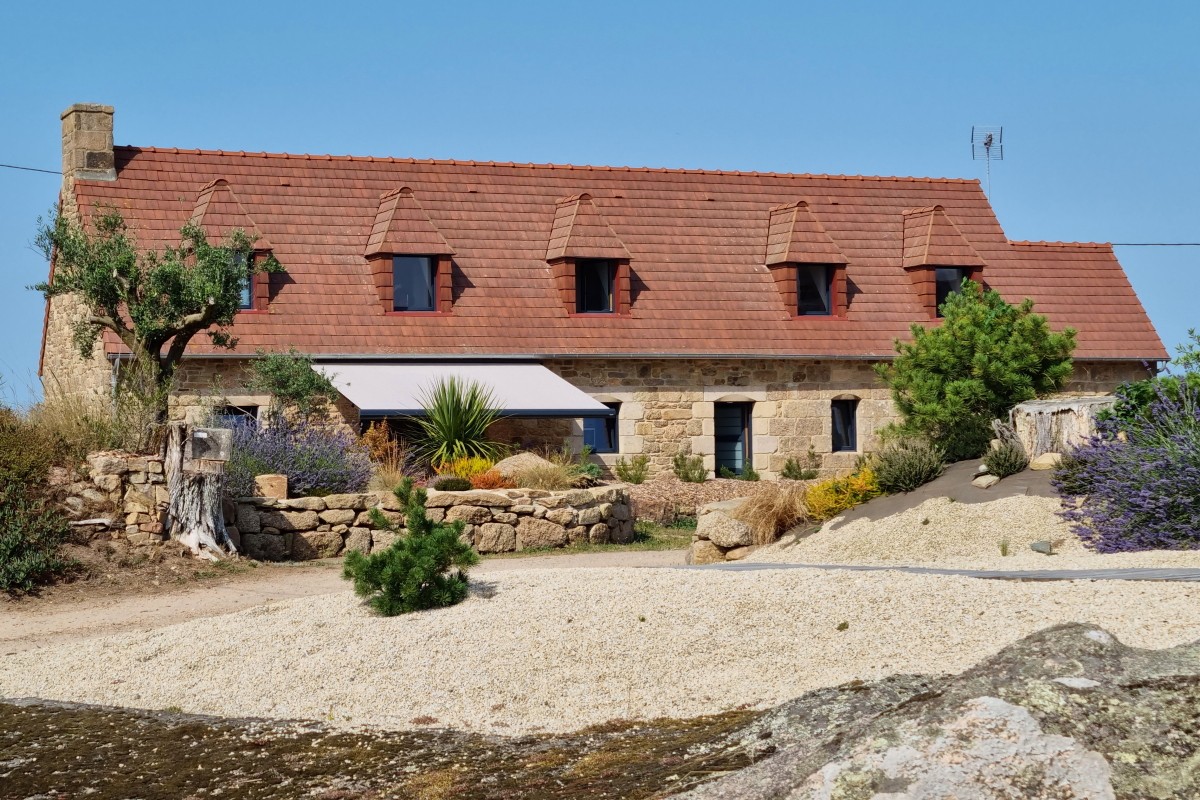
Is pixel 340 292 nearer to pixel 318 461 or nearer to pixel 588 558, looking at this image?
pixel 318 461

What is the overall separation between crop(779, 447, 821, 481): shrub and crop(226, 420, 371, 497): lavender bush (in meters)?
9.04

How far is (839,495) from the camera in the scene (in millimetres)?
16734

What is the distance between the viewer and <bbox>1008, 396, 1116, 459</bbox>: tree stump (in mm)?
16109

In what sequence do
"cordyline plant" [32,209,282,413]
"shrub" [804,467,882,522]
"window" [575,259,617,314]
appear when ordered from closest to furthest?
"shrub" [804,467,882,522], "cordyline plant" [32,209,282,413], "window" [575,259,617,314]

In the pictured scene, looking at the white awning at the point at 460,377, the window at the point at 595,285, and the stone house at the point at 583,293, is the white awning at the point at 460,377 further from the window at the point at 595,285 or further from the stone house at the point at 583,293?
the window at the point at 595,285

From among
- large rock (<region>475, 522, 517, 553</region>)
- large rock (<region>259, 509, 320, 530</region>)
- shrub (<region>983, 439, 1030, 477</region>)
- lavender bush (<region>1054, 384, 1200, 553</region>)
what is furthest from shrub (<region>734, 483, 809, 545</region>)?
large rock (<region>259, 509, 320, 530</region>)

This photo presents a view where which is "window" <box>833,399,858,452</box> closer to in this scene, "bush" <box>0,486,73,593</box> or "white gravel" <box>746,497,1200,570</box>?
"white gravel" <box>746,497,1200,570</box>

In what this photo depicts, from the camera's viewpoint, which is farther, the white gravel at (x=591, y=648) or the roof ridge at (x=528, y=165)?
the roof ridge at (x=528, y=165)

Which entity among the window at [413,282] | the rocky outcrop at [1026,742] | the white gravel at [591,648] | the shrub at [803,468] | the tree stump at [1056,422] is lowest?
the white gravel at [591,648]

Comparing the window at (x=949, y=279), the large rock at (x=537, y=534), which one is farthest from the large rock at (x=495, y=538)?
the window at (x=949, y=279)

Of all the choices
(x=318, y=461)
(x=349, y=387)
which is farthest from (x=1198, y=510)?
(x=349, y=387)

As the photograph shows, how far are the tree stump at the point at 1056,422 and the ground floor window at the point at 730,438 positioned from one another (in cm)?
914

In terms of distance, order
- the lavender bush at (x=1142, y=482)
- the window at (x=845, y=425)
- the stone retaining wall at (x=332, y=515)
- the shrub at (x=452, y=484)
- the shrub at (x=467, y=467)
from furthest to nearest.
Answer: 1. the window at (x=845, y=425)
2. the shrub at (x=467, y=467)
3. the shrub at (x=452, y=484)
4. the stone retaining wall at (x=332, y=515)
5. the lavender bush at (x=1142, y=482)

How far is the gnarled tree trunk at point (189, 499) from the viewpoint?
1556 centimetres
